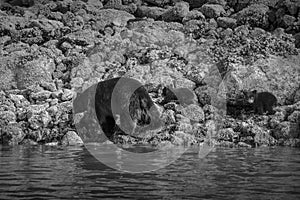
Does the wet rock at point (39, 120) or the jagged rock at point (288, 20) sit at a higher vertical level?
the jagged rock at point (288, 20)

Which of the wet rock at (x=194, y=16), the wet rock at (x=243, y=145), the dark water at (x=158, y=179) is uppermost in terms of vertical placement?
the wet rock at (x=194, y=16)

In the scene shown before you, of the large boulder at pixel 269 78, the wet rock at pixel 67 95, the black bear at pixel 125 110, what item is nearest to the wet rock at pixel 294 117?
the large boulder at pixel 269 78

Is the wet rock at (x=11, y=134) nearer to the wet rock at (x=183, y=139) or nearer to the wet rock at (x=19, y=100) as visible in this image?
the wet rock at (x=19, y=100)

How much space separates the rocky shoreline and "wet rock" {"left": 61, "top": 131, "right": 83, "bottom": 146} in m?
0.06

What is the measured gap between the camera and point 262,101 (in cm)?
2778

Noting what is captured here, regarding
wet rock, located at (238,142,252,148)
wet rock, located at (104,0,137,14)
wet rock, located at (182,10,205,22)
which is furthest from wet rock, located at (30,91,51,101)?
wet rock, located at (104,0,137,14)

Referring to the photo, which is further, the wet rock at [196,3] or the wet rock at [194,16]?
the wet rock at [196,3]

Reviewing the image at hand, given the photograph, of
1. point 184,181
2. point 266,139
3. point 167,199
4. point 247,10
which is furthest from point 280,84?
point 167,199

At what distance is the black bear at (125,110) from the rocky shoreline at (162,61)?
2.77 ft

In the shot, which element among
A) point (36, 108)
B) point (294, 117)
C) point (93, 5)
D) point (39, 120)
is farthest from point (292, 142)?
point (93, 5)

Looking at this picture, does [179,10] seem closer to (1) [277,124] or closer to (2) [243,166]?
(1) [277,124]

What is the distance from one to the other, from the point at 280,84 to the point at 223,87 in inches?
147

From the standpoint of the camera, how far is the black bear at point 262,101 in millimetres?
27234

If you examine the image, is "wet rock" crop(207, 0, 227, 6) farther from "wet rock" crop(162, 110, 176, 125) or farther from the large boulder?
"wet rock" crop(162, 110, 176, 125)
